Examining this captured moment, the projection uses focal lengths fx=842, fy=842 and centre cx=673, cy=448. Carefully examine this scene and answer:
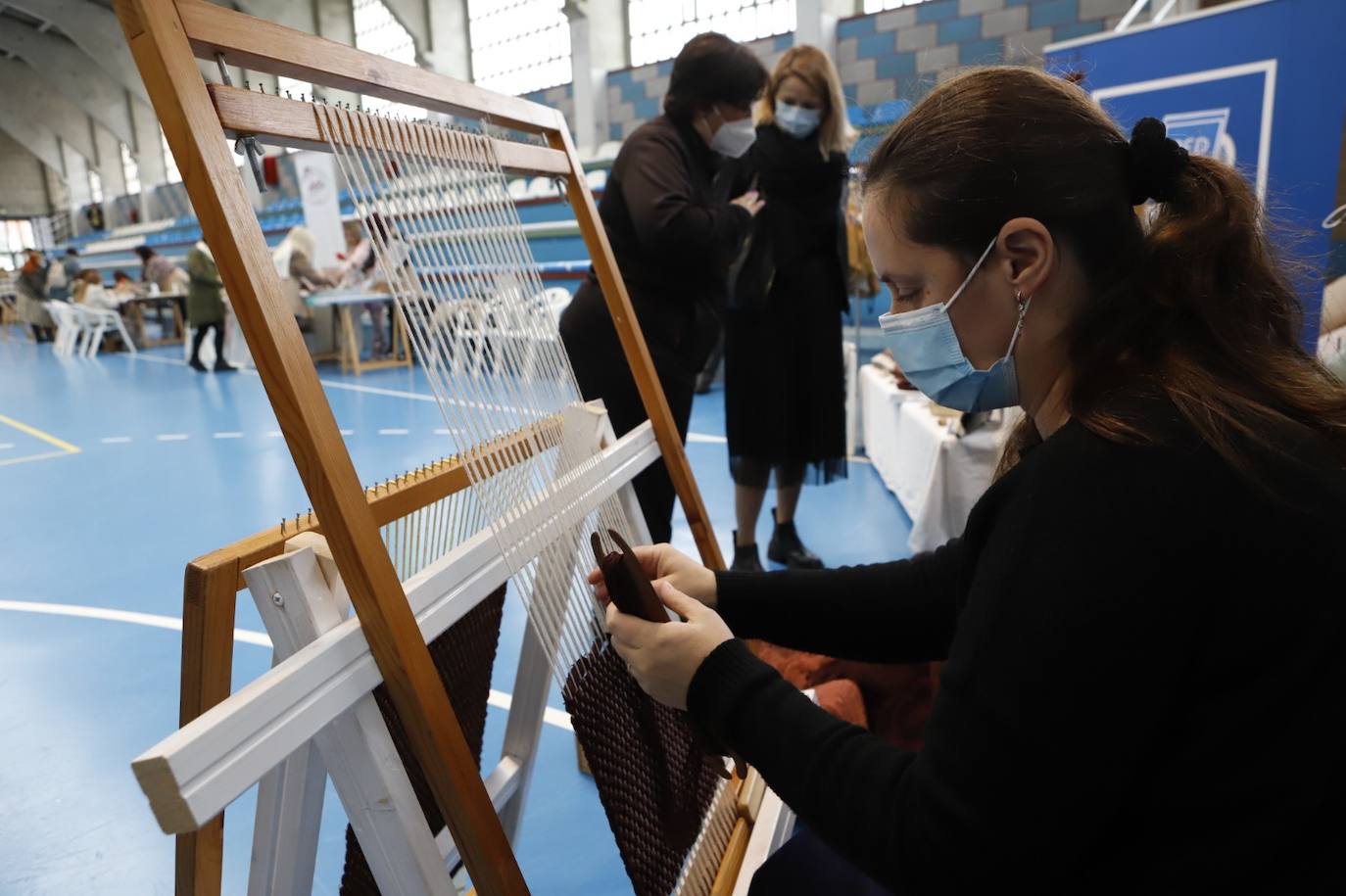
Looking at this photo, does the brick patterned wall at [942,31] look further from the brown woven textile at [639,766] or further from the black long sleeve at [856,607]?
the brown woven textile at [639,766]

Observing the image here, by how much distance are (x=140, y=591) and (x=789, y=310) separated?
90.9 inches

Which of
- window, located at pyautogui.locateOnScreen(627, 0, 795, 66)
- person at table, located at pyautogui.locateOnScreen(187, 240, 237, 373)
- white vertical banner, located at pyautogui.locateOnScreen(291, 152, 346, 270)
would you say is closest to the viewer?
white vertical banner, located at pyautogui.locateOnScreen(291, 152, 346, 270)

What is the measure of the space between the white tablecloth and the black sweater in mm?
1630

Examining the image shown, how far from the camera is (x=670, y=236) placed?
1714 millimetres

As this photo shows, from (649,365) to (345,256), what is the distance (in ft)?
23.9

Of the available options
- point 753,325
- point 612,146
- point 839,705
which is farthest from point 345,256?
point 839,705

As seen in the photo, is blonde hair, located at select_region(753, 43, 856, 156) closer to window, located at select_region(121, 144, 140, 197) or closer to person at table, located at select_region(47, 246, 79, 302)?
person at table, located at select_region(47, 246, 79, 302)

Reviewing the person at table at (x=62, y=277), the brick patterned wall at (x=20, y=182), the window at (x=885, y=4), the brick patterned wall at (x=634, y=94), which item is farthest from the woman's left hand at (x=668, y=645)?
the brick patterned wall at (x=20, y=182)

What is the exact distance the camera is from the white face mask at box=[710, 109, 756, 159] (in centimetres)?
187

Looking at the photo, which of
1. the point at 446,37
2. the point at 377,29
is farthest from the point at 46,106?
the point at 446,37

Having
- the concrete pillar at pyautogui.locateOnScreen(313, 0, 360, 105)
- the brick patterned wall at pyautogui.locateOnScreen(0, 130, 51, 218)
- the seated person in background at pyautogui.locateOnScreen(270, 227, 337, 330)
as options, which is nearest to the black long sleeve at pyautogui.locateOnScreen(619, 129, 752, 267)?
the seated person in background at pyautogui.locateOnScreen(270, 227, 337, 330)

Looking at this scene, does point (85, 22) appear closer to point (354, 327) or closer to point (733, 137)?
point (354, 327)

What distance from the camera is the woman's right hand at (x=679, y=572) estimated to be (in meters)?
1.01

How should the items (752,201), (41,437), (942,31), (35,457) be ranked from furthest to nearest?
1. (942,31)
2. (41,437)
3. (35,457)
4. (752,201)
